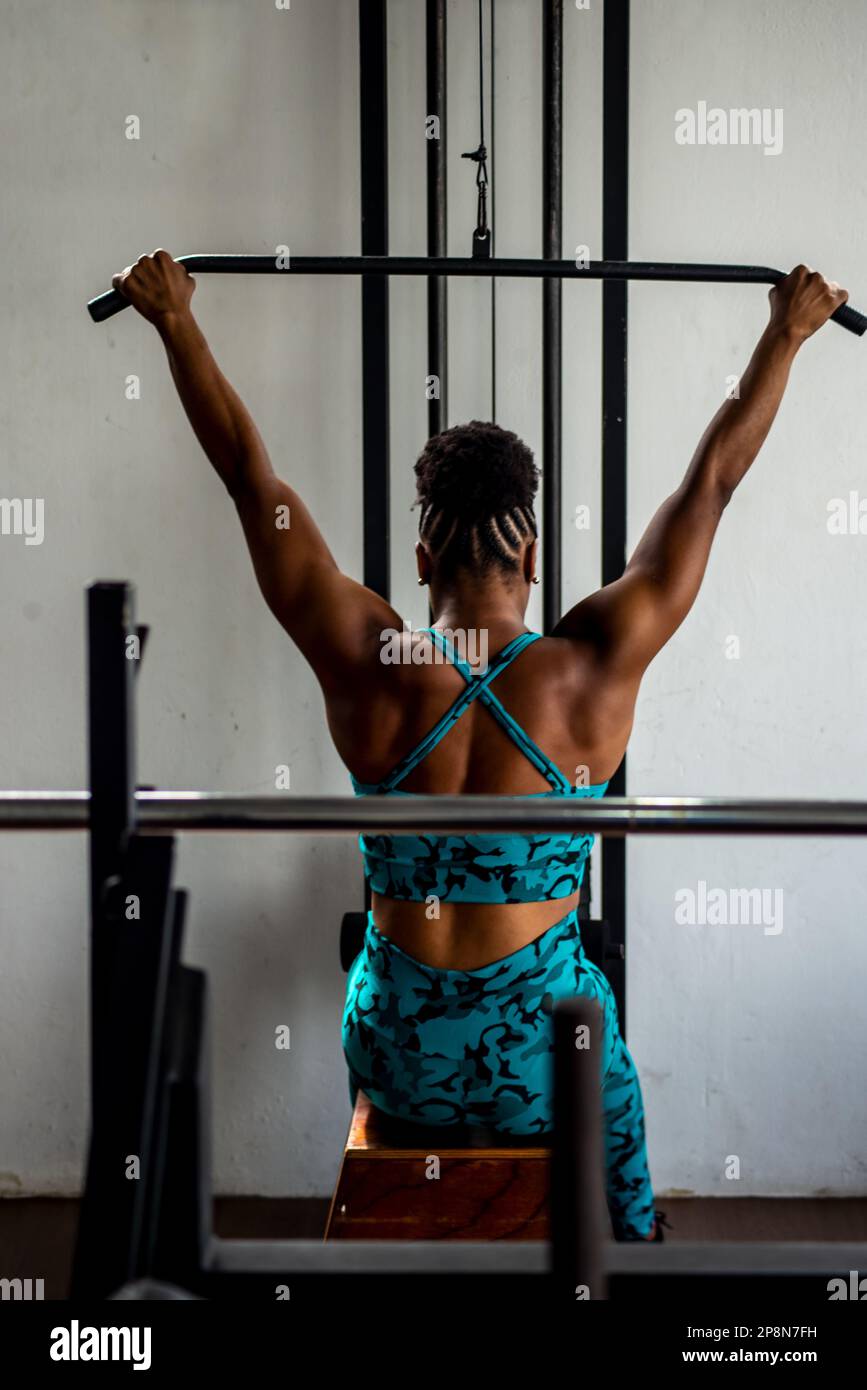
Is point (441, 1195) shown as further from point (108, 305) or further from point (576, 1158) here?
point (108, 305)

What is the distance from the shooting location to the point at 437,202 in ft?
7.45

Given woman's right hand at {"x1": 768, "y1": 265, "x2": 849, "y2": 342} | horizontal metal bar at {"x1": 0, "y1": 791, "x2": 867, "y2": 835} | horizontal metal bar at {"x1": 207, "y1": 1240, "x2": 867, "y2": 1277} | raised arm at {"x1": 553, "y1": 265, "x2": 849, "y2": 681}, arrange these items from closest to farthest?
horizontal metal bar at {"x1": 207, "y1": 1240, "x2": 867, "y2": 1277}
horizontal metal bar at {"x1": 0, "y1": 791, "x2": 867, "y2": 835}
raised arm at {"x1": 553, "y1": 265, "x2": 849, "y2": 681}
woman's right hand at {"x1": 768, "y1": 265, "x2": 849, "y2": 342}

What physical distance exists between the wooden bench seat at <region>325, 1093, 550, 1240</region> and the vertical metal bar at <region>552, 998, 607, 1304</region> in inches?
35.7

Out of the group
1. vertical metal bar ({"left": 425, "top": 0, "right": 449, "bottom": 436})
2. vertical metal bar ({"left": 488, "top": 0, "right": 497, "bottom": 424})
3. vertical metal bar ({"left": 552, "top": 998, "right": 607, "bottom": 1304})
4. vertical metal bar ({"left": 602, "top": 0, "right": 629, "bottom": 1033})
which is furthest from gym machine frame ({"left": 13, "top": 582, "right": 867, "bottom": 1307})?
vertical metal bar ({"left": 488, "top": 0, "right": 497, "bottom": 424})

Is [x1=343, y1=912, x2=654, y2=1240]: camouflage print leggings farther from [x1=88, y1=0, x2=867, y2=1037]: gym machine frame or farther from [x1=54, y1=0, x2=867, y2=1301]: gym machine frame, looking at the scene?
[x1=54, y1=0, x2=867, y2=1301]: gym machine frame

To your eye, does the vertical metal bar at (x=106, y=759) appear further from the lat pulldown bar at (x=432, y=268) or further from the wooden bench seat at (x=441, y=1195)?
the lat pulldown bar at (x=432, y=268)

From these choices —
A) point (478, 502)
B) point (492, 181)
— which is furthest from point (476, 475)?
point (492, 181)

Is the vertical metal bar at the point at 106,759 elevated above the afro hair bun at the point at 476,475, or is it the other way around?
the afro hair bun at the point at 476,475

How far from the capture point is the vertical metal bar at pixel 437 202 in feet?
7.32

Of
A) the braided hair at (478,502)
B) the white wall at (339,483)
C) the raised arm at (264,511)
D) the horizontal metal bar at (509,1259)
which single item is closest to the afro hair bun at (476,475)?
the braided hair at (478,502)

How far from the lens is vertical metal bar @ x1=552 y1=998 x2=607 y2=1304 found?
722mm

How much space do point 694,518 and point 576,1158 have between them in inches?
47.1

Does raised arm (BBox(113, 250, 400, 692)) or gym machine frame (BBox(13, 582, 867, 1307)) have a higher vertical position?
raised arm (BBox(113, 250, 400, 692))

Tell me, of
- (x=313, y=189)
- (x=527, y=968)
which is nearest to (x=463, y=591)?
(x=527, y=968)
